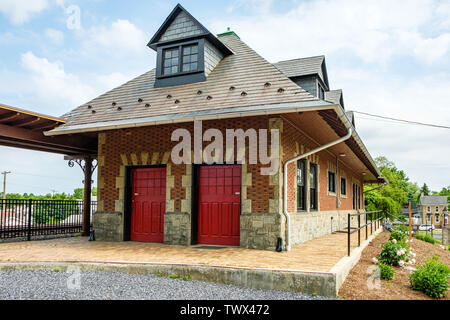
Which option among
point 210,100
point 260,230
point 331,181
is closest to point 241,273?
point 260,230

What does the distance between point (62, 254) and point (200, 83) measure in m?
5.61

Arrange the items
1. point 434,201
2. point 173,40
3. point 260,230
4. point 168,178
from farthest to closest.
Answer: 1. point 434,201
2. point 173,40
3. point 168,178
4. point 260,230

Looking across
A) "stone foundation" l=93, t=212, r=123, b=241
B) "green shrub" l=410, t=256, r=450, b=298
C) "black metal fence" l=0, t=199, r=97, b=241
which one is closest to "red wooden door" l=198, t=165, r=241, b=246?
"stone foundation" l=93, t=212, r=123, b=241

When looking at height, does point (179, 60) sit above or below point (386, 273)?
above

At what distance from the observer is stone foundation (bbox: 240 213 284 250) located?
808 cm

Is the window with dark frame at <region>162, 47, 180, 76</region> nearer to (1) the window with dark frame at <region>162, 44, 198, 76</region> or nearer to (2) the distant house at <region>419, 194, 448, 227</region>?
(1) the window with dark frame at <region>162, 44, 198, 76</region>

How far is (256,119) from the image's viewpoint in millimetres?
8547

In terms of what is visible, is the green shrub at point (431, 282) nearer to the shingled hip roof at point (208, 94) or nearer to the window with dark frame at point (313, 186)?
the shingled hip roof at point (208, 94)

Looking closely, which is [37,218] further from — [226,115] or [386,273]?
[386,273]

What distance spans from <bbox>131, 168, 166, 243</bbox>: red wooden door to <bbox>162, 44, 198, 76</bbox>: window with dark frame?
3104mm

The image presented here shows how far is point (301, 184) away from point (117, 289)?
6.44 m

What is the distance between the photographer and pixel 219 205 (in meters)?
9.05
